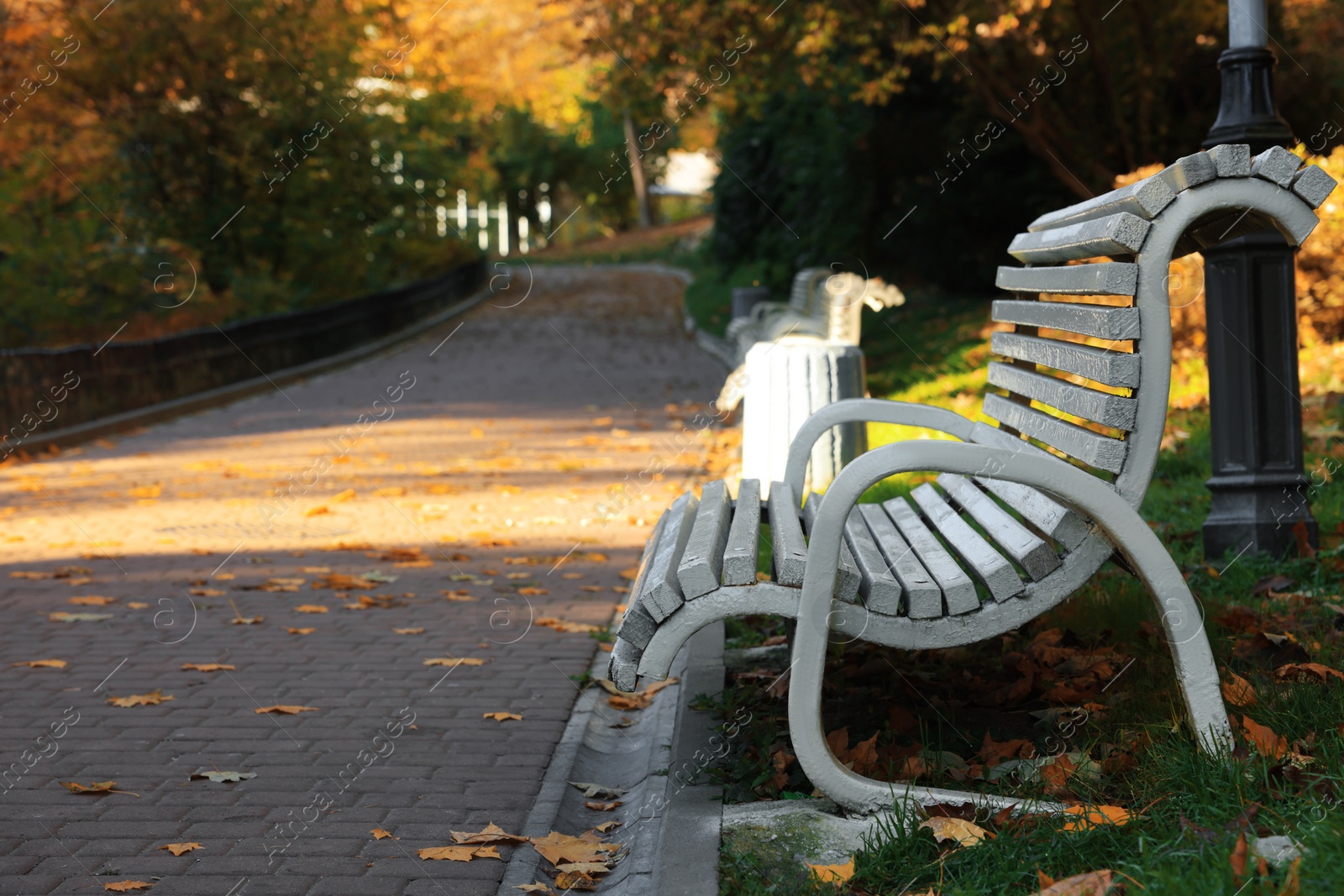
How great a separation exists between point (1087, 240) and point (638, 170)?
5440 centimetres

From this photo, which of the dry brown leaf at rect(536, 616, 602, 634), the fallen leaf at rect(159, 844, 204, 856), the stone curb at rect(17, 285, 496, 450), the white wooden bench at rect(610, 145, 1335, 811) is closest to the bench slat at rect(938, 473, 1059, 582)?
the white wooden bench at rect(610, 145, 1335, 811)

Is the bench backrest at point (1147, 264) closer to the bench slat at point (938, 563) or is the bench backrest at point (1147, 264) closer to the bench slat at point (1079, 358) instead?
the bench slat at point (1079, 358)

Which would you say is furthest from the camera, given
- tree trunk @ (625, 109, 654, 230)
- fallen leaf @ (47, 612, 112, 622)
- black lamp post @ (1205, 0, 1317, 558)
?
tree trunk @ (625, 109, 654, 230)

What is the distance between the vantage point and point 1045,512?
10.4 feet

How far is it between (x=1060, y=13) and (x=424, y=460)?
846 cm

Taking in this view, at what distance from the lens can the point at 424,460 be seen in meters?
9.98

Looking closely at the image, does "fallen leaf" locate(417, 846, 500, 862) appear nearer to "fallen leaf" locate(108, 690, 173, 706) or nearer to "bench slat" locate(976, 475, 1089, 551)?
"bench slat" locate(976, 475, 1089, 551)

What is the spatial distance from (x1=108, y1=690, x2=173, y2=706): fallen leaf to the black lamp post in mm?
3824

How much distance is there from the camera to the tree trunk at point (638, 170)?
53.2 meters

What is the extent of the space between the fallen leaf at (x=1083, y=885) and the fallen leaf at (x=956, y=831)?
301 mm

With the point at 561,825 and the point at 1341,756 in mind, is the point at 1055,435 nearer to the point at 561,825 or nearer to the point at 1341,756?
the point at 1341,756

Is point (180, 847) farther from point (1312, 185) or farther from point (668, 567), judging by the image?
point (1312, 185)

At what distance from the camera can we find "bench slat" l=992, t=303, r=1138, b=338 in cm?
285

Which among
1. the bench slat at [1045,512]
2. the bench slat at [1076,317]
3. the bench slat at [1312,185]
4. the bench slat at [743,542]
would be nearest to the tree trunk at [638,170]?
the bench slat at [1076,317]
